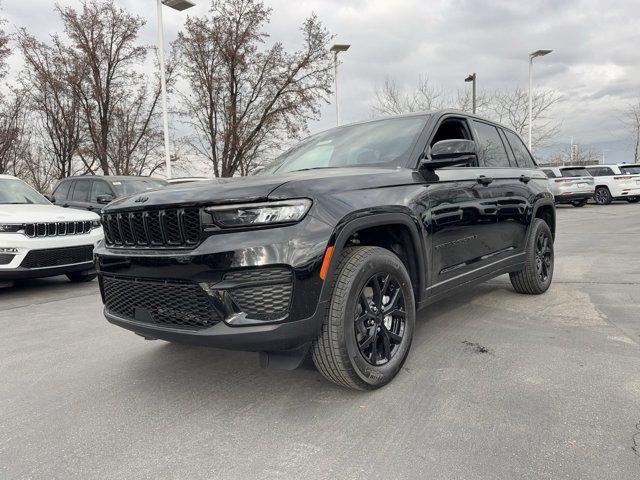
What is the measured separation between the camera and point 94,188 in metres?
10.3

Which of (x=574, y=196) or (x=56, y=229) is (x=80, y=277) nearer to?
(x=56, y=229)

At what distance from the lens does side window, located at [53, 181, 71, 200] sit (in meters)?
10.9

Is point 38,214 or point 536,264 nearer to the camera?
point 536,264

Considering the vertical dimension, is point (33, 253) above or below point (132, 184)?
below

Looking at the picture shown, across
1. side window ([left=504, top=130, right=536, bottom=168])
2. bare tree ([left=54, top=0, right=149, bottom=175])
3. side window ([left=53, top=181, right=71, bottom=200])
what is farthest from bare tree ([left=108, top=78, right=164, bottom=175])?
side window ([left=504, top=130, right=536, bottom=168])

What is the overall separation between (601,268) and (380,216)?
17.6ft

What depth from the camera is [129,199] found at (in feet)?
9.64

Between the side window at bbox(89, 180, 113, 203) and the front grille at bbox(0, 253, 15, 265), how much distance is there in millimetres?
4072

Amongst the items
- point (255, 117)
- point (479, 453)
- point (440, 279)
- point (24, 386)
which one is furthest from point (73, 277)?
point (255, 117)

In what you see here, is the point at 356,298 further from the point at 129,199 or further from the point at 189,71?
the point at 189,71

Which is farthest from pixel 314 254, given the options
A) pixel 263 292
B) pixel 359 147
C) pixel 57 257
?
pixel 57 257

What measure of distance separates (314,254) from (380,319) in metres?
0.72

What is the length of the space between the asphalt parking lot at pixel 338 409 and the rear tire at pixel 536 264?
609 mm

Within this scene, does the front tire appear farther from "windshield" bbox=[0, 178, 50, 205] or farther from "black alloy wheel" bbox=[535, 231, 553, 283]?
"windshield" bbox=[0, 178, 50, 205]
